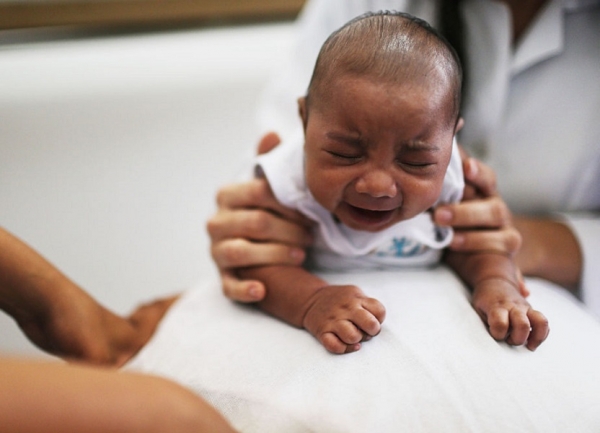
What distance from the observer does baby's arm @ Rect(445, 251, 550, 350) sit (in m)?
0.46

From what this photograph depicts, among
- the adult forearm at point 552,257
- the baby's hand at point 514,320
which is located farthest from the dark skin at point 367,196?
the adult forearm at point 552,257

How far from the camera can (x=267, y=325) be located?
1.76ft


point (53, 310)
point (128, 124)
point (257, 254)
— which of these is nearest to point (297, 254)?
point (257, 254)

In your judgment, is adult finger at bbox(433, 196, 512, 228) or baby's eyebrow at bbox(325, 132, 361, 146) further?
adult finger at bbox(433, 196, 512, 228)

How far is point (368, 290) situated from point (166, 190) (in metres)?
0.65

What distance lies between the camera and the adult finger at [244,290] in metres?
0.56

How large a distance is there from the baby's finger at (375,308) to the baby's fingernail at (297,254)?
0.39ft

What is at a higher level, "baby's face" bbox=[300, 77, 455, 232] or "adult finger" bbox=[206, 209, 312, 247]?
"baby's face" bbox=[300, 77, 455, 232]

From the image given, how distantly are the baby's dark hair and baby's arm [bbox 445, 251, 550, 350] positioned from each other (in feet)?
0.51

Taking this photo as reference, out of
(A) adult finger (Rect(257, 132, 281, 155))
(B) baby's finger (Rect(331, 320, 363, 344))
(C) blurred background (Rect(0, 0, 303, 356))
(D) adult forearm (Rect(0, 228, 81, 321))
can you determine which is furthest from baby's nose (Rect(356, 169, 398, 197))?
Result: (C) blurred background (Rect(0, 0, 303, 356))

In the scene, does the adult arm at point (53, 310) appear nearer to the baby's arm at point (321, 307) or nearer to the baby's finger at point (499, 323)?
the baby's arm at point (321, 307)

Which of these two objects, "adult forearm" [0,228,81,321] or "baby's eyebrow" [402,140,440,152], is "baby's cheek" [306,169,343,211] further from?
"adult forearm" [0,228,81,321]

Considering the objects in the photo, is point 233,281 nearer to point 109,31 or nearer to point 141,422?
point 141,422

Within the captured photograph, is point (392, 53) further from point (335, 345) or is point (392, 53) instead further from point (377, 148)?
point (335, 345)
